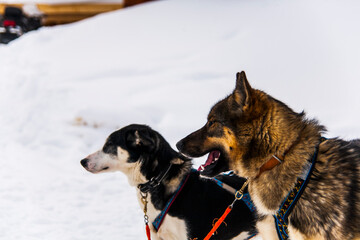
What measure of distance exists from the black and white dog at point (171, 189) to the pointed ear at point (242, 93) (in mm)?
859

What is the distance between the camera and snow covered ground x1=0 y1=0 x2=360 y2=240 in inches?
192

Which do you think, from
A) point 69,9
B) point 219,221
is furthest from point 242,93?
point 69,9

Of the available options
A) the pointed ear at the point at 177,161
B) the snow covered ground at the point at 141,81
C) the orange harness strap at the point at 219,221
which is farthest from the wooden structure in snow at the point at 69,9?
the orange harness strap at the point at 219,221

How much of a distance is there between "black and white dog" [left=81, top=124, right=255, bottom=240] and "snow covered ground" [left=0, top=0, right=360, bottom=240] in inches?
53.0

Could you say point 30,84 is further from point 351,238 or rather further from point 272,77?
point 351,238

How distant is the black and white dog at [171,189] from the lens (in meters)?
2.72

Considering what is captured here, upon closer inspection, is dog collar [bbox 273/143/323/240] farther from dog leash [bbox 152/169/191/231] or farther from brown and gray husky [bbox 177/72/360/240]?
dog leash [bbox 152/169/191/231]

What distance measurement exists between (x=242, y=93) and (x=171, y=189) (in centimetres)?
102

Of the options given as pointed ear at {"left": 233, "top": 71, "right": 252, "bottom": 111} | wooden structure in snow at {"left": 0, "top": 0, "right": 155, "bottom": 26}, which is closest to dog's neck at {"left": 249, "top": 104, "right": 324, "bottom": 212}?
pointed ear at {"left": 233, "top": 71, "right": 252, "bottom": 111}

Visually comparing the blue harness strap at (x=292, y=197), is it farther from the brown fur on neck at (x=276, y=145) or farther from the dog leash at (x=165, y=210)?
the dog leash at (x=165, y=210)

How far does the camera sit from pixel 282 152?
2.07 m

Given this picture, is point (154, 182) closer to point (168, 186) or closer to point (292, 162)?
point (168, 186)

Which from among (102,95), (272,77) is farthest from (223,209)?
(102,95)

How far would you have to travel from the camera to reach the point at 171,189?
9.17ft
